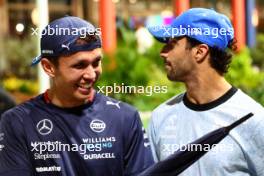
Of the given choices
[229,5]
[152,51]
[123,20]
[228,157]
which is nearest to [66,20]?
[228,157]

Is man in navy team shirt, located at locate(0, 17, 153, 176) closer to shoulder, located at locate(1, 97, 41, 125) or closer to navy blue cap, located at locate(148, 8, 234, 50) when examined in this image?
shoulder, located at locate(1, 97, 41, 125)

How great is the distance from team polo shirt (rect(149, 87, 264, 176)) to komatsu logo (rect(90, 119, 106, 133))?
23cm

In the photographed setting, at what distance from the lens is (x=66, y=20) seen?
173 cm

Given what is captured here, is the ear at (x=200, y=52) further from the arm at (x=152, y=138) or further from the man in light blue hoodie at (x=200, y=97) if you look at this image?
the arm at (x=152, y=138)

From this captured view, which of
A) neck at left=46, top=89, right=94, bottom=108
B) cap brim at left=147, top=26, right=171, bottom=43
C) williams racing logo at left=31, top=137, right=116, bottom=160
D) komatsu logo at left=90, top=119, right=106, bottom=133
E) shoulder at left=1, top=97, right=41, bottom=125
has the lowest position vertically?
williams racing logo at left=31, top=137, right=116, bottom=160

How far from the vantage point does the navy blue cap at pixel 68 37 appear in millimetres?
1707

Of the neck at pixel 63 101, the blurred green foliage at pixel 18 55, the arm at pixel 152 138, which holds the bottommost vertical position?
the blurred green foliage at pixel 18 55

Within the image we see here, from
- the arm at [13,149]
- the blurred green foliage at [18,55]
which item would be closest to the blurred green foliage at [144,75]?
the arm at [13,149]

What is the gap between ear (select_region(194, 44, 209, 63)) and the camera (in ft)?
6.34

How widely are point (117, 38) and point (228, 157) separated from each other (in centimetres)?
155

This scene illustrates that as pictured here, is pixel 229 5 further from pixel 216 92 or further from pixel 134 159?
pixel 134 159

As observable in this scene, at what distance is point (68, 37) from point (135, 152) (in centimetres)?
33

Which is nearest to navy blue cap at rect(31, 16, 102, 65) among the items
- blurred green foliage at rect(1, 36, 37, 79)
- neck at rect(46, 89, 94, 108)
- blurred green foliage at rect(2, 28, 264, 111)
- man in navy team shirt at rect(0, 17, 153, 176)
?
man in navy team shirt at rect(0, 17, 153, 176)

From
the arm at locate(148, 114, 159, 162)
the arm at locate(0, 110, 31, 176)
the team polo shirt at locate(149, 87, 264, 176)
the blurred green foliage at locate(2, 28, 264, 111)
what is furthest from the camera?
the blurred green foliage at locate(2, 28, 264, 111)
